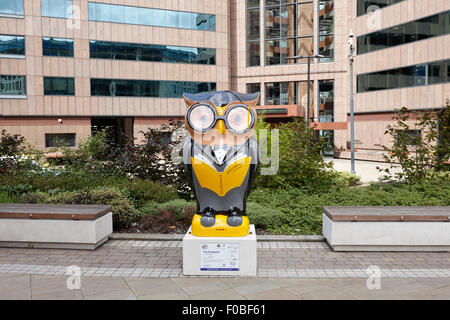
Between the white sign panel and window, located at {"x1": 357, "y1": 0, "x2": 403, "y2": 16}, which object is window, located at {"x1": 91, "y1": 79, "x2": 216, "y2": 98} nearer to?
window, located at {"x1": 357, "y1": 0, "x2": 403, "y2": 16}

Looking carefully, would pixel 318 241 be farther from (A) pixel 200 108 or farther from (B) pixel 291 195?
(A) pixel 200 108

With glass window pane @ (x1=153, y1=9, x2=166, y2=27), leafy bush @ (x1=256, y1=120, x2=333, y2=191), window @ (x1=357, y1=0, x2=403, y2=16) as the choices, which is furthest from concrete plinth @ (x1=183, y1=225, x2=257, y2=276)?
glass window pane @ (x1=153, y1=9, x2=166, y2=27)

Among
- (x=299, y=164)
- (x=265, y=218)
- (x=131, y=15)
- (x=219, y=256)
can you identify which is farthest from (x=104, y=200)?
(x=131, y=15)

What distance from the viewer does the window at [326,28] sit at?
35469 millimetres

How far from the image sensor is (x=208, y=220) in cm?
582

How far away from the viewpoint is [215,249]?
19.1ft

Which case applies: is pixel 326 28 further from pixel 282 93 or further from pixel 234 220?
pixel 234 220

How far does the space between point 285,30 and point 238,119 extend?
34208 mm

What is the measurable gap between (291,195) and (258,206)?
75.2 inches

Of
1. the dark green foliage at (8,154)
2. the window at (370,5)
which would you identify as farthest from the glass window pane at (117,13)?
the dark green foliage at (8,154)

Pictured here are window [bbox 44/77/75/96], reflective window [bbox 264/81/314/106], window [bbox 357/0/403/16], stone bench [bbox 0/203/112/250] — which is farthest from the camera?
reflective window [bbox 264/81/314/106]

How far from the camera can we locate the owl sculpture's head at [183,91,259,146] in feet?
18.2

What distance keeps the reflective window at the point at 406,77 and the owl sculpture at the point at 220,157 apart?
26003mm

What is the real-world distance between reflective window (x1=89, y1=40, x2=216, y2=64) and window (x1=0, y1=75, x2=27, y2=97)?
226 inches
